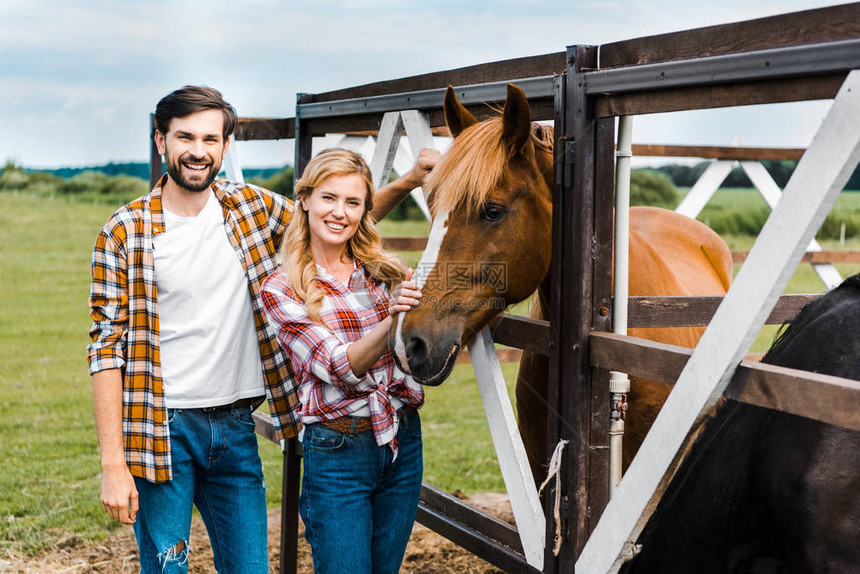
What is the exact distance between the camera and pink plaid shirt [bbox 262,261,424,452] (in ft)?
7.30

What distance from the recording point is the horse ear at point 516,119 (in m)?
2.14

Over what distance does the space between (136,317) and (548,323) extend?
122 centimetres

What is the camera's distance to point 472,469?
5938 mm

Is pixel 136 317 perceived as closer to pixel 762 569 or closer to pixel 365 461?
pixel 365 461

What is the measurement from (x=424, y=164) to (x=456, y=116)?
0.67 feet

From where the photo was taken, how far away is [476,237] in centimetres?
226

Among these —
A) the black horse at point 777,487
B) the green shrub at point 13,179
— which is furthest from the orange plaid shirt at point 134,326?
the green shrub at point 13,179

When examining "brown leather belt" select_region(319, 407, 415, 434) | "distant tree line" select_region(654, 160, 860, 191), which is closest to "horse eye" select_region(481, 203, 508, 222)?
"brown leather belt" select_region(319, 407, 415, 434)

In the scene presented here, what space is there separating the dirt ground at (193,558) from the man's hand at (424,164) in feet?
7.69

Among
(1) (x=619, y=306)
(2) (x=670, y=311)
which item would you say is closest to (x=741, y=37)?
(1) (x=619, y=306)

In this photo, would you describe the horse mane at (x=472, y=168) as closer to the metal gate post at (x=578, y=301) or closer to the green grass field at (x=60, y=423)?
the metal gate post at (x=578, y=301)

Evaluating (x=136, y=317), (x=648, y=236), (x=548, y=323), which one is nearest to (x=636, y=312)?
(x=548, y=323)

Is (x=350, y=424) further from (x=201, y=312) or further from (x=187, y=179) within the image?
(x=187, y=179)

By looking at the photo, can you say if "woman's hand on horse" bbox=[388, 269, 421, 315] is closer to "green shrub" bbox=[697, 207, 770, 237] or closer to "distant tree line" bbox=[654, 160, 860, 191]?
"green shrub" bbox=[697, 207, 770, 237]
